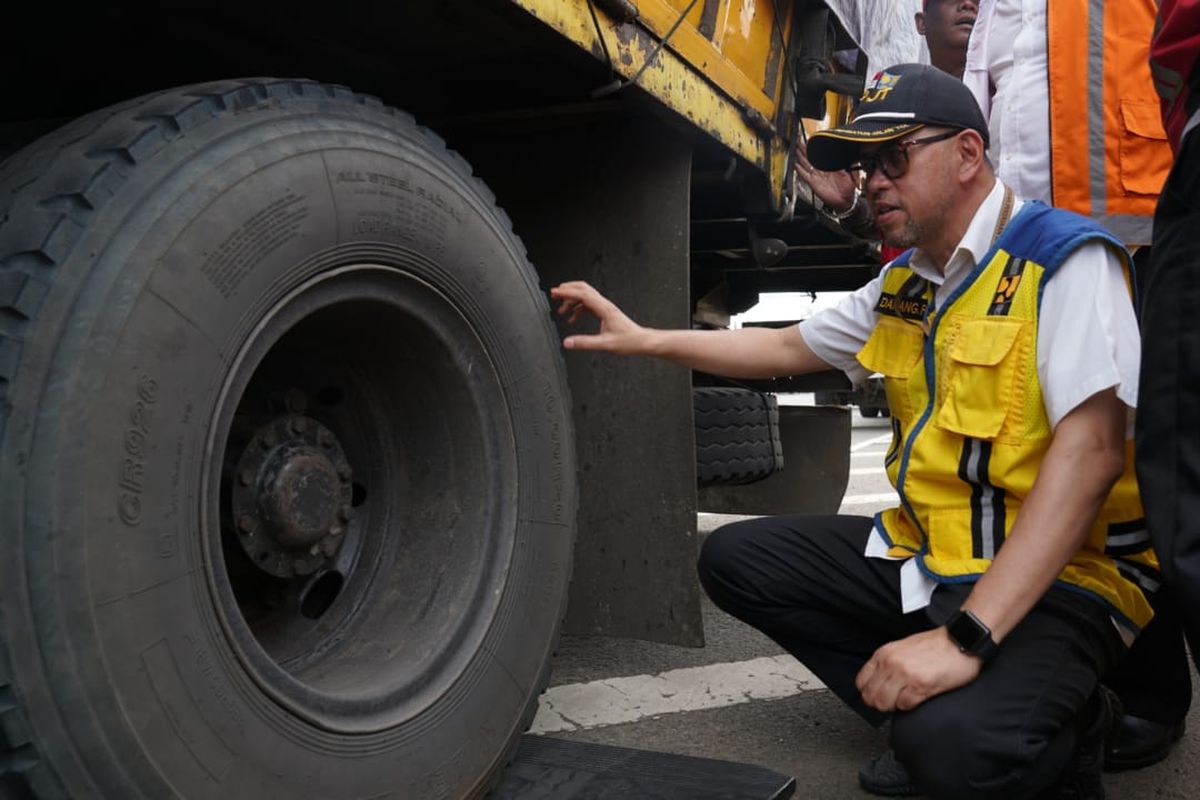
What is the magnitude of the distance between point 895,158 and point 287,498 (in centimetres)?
128

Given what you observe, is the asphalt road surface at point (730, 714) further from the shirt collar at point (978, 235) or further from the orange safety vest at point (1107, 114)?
the orange safety vest at point (1107, 114)

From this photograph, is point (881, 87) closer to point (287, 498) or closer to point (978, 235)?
point (978, 235)

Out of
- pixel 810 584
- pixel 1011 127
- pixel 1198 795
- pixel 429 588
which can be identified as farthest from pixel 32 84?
pixel 1198 795

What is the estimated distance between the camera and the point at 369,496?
183 cm

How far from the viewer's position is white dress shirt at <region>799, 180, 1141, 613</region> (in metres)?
1.77

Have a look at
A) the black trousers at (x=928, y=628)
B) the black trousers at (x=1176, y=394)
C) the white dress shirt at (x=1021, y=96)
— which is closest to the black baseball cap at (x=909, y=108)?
the white dress shirt at (x=1021, y=96)

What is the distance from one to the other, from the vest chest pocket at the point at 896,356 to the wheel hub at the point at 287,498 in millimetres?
1122

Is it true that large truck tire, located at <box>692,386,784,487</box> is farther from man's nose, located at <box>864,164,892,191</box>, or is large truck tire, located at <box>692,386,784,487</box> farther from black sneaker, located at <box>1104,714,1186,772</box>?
black sneaker, located at <box>1104,714,1186,772</box>

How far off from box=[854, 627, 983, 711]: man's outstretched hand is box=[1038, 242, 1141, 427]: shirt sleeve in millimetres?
412

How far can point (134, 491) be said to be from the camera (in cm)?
118

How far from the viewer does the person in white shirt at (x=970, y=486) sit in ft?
5.79

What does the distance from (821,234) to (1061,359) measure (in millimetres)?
2417

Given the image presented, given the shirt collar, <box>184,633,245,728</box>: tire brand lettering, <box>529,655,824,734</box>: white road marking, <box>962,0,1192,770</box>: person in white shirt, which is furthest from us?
<box>529,655,824,734</box>: white road marking

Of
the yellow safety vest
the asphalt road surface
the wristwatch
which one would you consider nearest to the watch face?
the wristwatch
